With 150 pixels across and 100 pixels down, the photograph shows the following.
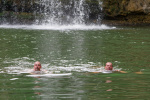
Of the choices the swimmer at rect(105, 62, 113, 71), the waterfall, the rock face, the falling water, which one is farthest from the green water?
the rock face

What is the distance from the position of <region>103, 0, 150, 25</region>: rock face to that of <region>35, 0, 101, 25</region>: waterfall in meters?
0.93

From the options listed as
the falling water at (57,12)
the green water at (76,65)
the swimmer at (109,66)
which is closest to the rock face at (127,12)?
the falling water at (57,12)

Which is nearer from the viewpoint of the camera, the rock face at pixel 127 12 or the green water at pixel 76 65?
the green water at pixel 76 65

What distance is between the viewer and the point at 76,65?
10.8 meters

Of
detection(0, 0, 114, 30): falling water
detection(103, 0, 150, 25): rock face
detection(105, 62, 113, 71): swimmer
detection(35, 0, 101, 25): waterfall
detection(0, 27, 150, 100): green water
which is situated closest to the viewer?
detection(0, 27, 150, 100): green water

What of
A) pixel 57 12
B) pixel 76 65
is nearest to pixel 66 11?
pixel 57 12

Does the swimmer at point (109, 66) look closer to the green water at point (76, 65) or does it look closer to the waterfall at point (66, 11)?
the green water at point (76, 65)

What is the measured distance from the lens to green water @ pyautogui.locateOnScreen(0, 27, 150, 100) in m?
7.11

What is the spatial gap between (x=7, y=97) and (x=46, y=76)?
97.7 inches

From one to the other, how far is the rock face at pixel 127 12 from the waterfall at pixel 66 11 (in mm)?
934

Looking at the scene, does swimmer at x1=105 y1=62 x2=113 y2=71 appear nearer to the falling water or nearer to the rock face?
the falling water

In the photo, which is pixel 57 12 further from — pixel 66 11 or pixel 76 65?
pixel 76 65

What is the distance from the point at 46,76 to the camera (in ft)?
30.2

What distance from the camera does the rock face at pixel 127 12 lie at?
28.5 m
